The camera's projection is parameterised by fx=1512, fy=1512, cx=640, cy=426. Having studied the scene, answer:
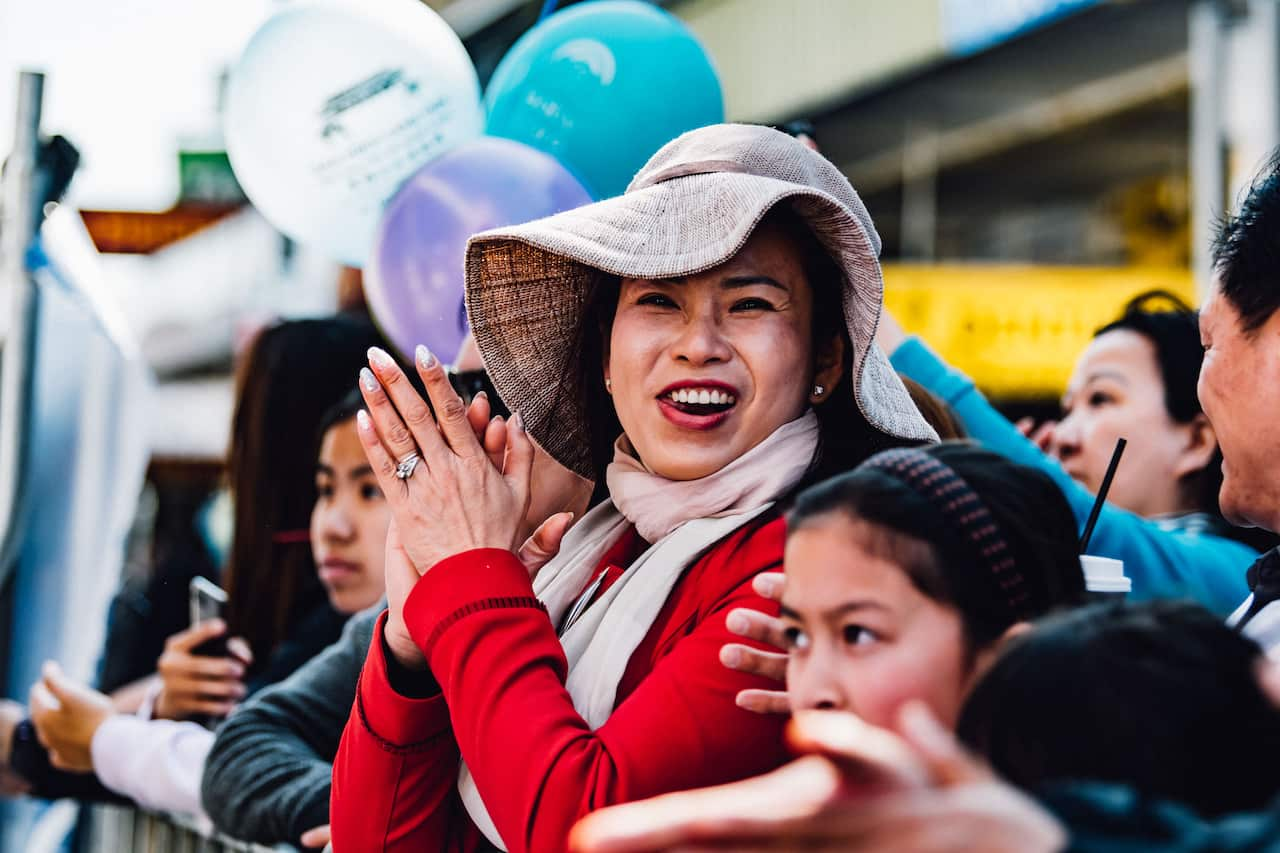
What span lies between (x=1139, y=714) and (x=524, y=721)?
2.49ft

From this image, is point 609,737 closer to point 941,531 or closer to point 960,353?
point 941,531

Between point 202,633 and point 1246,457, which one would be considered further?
point 202,633

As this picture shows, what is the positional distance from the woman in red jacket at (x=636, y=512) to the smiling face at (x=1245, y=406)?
1.24 feet

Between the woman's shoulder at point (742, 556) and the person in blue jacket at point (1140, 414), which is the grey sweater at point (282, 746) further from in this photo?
the person in blue jacket at point (1140, 414)

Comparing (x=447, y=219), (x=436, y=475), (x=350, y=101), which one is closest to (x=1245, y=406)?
(x=436, y=475)

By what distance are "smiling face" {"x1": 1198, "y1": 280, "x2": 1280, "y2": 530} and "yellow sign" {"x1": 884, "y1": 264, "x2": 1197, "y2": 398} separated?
215 inches

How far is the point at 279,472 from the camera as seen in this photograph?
12.3 feet

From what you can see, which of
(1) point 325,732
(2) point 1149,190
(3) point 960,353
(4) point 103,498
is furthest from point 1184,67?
(1) point 325,732

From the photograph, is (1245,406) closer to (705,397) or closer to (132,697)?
(705,397)

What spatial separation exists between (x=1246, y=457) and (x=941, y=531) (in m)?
0.64

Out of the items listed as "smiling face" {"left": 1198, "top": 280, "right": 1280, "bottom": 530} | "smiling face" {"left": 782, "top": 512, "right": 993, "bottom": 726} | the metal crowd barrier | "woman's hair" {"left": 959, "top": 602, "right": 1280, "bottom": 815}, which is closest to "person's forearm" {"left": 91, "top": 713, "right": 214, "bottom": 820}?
the metal crowd barrier

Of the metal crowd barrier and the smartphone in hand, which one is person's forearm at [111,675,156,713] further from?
the smartphone in hand

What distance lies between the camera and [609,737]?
166 centimetres

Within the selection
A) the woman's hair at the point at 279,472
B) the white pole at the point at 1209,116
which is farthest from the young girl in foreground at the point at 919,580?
the white pole at the point at 1209,116
